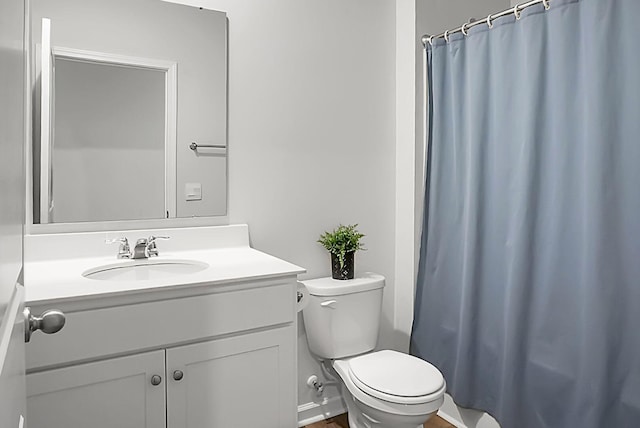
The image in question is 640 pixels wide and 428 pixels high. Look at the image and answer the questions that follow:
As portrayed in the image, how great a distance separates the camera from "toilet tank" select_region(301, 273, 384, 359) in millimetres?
2062

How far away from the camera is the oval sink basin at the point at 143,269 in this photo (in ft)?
5.51

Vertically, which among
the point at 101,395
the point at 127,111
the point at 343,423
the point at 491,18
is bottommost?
the point at 343,423

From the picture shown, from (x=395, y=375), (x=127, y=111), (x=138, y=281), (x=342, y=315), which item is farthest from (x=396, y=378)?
(x=127, y=111)

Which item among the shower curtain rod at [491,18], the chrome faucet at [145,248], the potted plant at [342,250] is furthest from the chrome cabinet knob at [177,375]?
the shower curtain rod at [491,18]

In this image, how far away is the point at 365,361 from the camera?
1949mm

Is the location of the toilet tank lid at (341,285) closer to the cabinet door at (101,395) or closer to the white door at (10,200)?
the cabinet door at (101,395)

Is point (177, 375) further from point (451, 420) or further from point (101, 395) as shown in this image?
point (451, 420)

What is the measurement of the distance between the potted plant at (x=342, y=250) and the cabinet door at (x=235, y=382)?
610mm

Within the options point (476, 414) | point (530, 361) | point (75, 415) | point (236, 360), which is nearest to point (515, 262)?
point (530, 361)

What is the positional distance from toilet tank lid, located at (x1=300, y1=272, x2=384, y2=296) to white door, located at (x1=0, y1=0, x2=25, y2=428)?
1375 mm

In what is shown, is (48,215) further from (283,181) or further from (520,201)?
(520,201)

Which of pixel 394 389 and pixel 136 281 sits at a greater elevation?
pixel 136 281

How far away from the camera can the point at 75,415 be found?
4.23 ft

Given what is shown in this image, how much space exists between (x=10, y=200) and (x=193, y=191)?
136 centimetres
